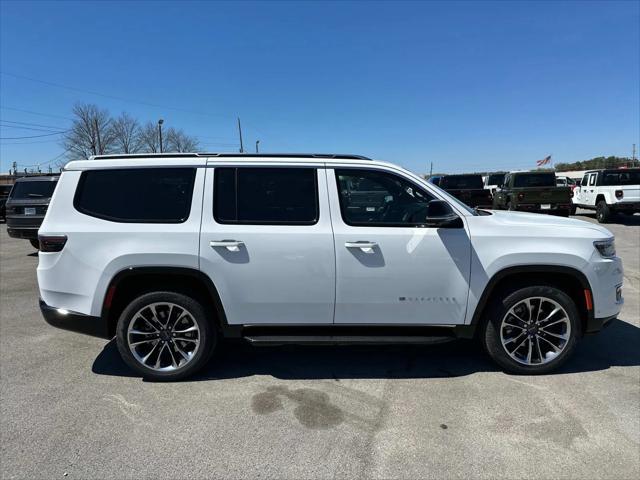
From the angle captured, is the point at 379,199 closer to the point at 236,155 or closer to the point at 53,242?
the point at 236,155

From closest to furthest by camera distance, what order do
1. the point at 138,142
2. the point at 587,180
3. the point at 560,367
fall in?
the point at 560,367, the point at 587,180, the point at 138,142

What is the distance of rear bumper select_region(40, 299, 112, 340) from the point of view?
3627 mm

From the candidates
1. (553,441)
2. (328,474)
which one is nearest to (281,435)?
(328,474)

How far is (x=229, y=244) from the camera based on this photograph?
3492 mm

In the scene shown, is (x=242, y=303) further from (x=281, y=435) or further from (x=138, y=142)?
(x=138, y=142)

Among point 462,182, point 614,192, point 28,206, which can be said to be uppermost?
point 462,182

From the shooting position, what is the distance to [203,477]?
252 cm

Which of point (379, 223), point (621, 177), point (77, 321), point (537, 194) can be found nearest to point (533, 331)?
point (379, 223)

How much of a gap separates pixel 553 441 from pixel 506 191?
14.8 metres

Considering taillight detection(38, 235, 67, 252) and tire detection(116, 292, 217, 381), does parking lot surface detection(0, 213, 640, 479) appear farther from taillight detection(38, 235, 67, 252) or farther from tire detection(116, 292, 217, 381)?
taillight detection(38, 235, 67, 252)

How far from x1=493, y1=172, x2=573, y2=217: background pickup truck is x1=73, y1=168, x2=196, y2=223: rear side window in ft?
46.5

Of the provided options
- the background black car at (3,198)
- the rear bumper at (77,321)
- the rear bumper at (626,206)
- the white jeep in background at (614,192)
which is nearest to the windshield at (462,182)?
the white jeep in background at (614,192)

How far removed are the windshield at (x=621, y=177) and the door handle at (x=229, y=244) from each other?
17.4 m

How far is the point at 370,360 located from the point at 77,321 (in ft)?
8.81
